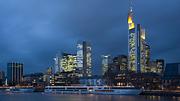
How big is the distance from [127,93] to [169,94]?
2007 cm

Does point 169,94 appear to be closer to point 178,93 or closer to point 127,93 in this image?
point 178,93

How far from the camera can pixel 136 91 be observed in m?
198

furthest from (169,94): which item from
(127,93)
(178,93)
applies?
(127,93)

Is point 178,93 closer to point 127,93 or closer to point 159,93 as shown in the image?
point 159,93

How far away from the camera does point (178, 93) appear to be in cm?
19125

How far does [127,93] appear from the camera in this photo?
19812 centimetres

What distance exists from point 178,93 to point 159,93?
413 inches

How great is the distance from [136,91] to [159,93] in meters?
11.2

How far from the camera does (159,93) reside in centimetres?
19838

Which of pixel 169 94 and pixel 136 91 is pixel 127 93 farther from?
pixel 169 94

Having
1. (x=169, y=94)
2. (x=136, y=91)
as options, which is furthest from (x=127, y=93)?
(x=169, y=94)

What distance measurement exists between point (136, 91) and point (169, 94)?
1605 centimetres

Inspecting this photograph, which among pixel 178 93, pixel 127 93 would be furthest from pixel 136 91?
pixel 178 93

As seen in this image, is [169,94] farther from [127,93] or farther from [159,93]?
[127,93]
